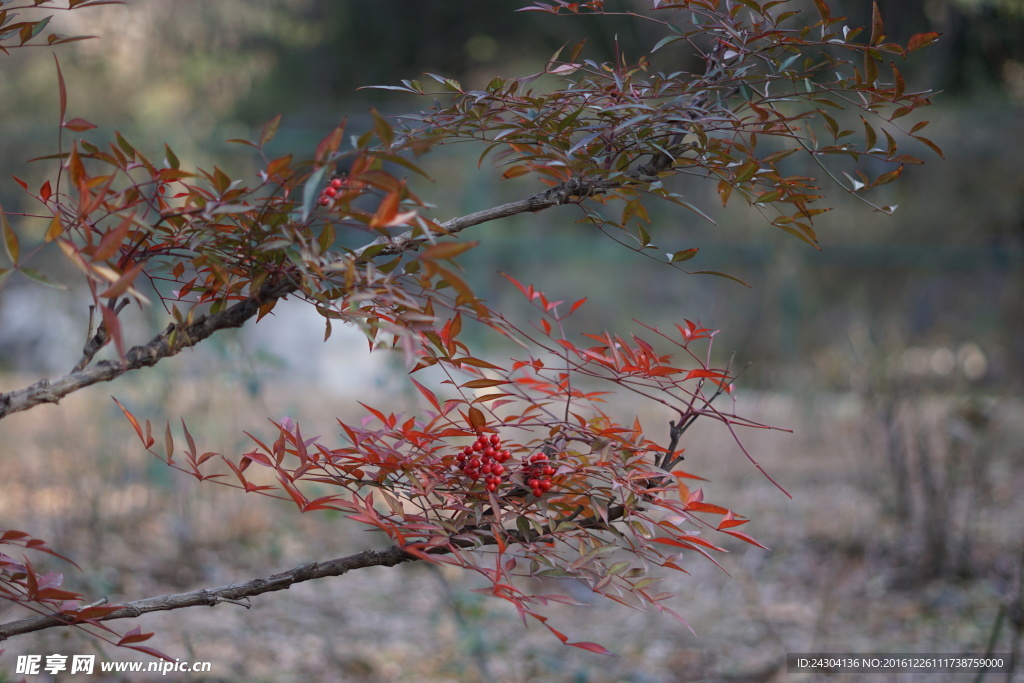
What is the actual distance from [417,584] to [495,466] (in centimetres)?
225

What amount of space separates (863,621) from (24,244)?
563 cm

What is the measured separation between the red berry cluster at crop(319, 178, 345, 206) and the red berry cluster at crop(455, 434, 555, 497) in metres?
0.31

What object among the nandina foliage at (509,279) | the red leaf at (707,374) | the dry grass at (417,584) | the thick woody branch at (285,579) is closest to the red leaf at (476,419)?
the nandina foliage at (509,279)

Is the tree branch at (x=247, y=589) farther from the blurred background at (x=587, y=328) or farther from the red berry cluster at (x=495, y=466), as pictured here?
the blurred background at (x=587, y=328)

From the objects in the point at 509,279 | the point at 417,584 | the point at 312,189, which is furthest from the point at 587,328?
the point at 312,189

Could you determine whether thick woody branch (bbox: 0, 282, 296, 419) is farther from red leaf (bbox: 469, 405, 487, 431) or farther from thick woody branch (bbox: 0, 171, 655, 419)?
red leaf (bbox: 469, 405, 487, 431)

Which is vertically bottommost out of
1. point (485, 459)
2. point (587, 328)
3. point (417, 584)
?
point (587, 328)

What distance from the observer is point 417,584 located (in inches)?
116

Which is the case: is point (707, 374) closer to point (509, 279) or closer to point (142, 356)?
point (509, 279)

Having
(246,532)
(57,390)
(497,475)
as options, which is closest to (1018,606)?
(497,475)

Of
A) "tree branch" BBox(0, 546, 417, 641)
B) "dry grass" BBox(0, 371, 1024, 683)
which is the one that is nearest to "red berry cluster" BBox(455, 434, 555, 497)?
"tree branch" BBox(0, 546, 417, 641)

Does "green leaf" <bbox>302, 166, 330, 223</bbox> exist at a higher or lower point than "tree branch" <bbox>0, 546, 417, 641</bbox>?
higher

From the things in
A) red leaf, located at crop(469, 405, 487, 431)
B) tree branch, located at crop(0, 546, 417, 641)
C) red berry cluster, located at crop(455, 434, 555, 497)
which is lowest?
tree branch, located at crop(0, 546, 417, 641)

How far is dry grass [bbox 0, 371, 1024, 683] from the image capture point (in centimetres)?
221
